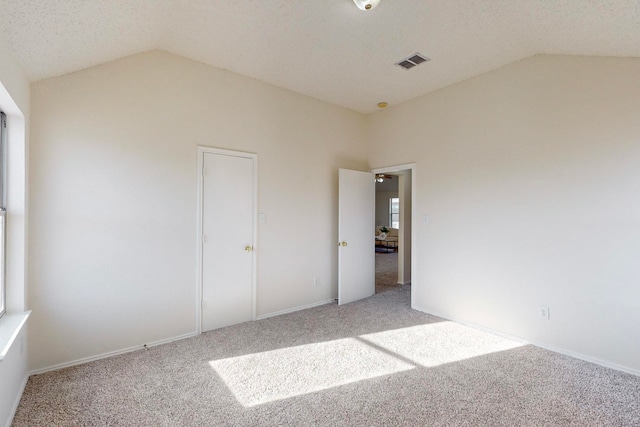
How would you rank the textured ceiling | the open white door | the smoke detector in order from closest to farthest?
the textured ceiling, the smoke detector, the open white door

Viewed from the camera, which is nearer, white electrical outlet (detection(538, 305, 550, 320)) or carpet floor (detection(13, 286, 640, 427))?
carpet floor (detection(13, 286, 640, 427))

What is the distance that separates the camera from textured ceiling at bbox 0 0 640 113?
2.02 meters

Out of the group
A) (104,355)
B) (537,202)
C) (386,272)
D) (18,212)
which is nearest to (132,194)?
(18,212)

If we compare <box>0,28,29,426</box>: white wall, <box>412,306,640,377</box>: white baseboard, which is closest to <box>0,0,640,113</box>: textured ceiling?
<box>0,28,29,426</box>: white wall

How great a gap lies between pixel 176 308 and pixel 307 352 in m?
1.43

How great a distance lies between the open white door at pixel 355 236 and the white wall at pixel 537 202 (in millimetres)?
791

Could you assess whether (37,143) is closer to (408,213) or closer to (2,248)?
(2,248)

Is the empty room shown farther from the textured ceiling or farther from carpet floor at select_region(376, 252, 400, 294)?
carpet floor at select_region(376, 252, 400, 294)

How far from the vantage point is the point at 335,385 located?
225cm

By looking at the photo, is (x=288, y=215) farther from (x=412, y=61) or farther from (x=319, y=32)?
(x=412, y=61)

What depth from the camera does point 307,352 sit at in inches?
110

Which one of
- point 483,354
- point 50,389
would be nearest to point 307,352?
point 483,354

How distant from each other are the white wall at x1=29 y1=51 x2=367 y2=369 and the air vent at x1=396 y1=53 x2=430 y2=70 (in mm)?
1527

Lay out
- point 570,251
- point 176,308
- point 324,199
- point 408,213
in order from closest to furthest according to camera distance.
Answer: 1. point 570,251
2. point 176,308
3. point 324,199
4. point 408,213
